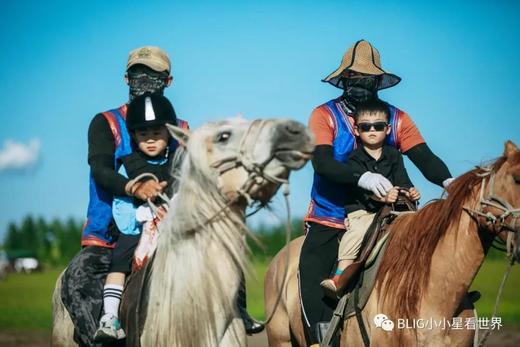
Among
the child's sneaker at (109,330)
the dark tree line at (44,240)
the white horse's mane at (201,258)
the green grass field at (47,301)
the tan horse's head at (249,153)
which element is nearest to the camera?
the tan horse's head at (249,153)

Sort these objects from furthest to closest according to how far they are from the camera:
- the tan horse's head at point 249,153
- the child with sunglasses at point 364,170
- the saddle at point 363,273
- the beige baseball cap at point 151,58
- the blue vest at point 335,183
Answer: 1. the blue vest at point 335,183
2. the child with sunglasses at point 364,170
3. the saddle at point 363,273
4. the beige baseball cap at point 151,58
5. the tan horse's head at point 249,153

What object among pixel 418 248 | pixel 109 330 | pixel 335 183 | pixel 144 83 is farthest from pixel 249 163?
pixel 335 183

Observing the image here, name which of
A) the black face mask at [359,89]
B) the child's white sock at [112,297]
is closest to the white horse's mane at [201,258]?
the child's white sock at [112,297]

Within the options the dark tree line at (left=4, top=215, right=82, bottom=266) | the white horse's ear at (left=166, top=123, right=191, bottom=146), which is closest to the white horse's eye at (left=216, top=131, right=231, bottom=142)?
the white horse's ear at (left=166, top=123, right=191, bottom=146)

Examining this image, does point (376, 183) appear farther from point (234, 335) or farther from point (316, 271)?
point (234, 335)

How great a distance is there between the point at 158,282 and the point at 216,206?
25.1 inches

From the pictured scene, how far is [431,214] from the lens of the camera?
6.59 m

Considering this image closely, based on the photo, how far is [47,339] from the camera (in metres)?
16.7

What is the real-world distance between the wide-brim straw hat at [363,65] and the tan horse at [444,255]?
4.56ft

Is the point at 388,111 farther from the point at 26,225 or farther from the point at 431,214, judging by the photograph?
the point at 26,225

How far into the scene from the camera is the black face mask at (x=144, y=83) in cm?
655

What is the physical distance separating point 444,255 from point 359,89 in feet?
5.72

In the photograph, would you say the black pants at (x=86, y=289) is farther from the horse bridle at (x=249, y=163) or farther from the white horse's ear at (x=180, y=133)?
the horse bridle at (x=249, y=163)

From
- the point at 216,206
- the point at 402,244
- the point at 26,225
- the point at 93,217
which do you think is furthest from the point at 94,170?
the point at 26,225
